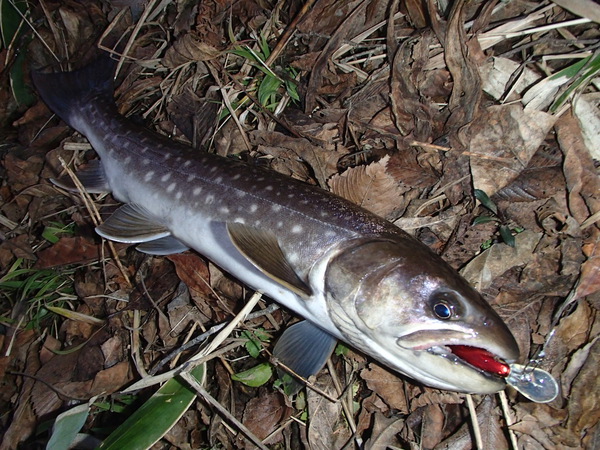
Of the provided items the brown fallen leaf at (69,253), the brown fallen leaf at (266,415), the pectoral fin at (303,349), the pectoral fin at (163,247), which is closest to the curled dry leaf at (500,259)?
the pectoral fin at (303,349)

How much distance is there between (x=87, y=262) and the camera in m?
3.84

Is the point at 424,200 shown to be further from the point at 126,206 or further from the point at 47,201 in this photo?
the point at 47,201

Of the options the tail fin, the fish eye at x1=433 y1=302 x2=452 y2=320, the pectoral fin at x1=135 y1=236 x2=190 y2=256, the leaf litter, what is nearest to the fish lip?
the fish eye at x1=433 y1=302 x2=452 y2=320

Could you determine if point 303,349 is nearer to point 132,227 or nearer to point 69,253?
point 132,227

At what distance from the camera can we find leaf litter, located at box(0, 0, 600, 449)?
2824mm

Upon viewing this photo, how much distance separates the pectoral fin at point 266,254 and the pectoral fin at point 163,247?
804 mm

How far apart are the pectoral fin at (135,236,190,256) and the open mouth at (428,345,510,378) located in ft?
6.80

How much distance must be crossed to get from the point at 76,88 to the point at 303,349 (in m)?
3.37

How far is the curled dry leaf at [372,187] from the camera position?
3.02 meters

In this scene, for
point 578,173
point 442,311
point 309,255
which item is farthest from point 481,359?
point 578,173

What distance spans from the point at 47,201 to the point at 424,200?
353 centimetres

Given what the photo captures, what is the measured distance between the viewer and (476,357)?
2.31 metres

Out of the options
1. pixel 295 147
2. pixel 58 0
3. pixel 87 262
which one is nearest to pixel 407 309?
pixel 295 147

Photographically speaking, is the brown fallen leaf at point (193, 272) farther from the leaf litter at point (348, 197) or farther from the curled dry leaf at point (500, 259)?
the curled dry leaf at point (500, 259)
